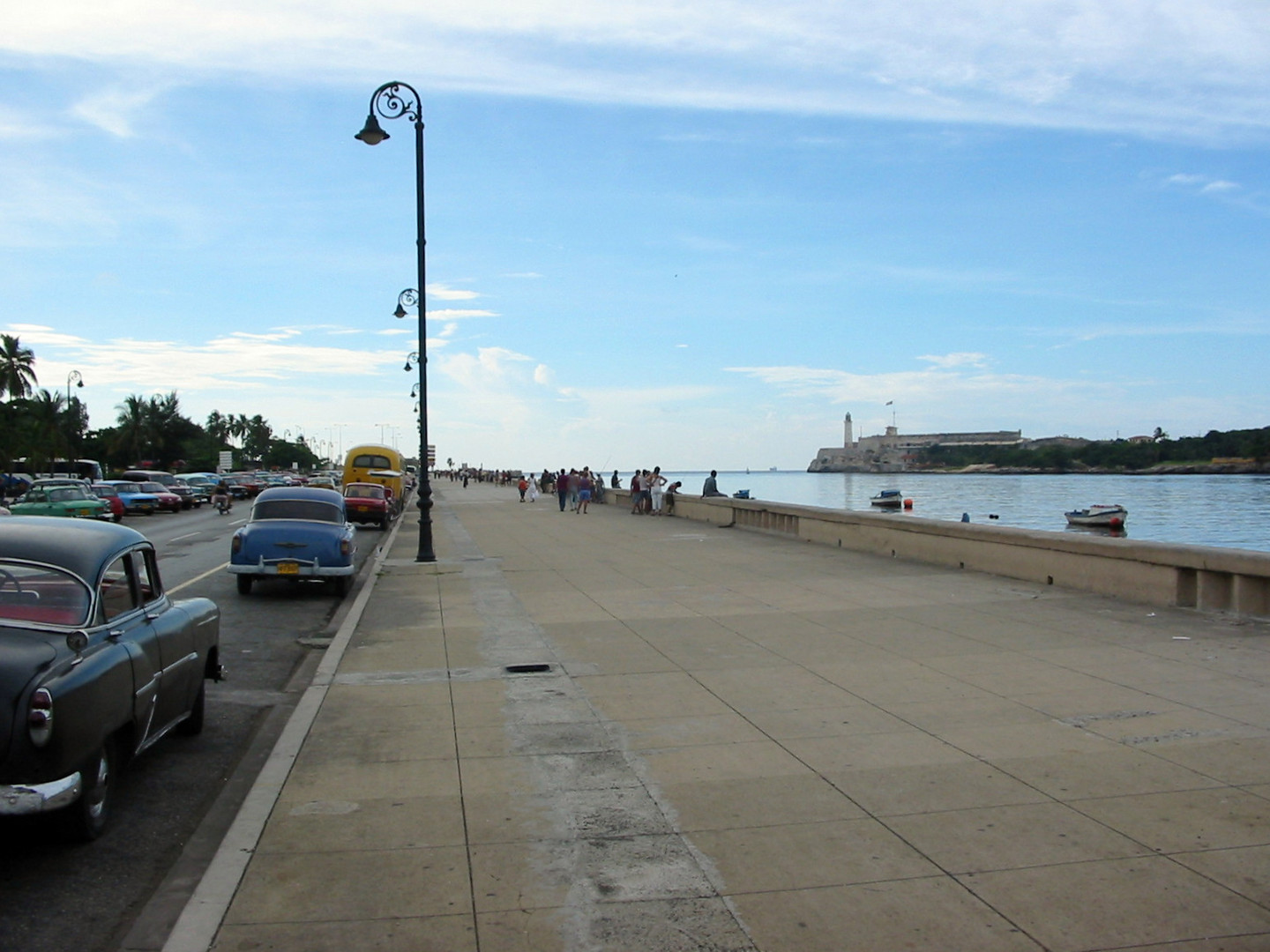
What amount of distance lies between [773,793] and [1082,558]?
29.3 feet

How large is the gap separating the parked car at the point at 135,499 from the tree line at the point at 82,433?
30.2 meters

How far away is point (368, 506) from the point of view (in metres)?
33.6

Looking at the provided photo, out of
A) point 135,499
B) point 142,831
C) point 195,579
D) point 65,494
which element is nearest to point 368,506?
point 65,494

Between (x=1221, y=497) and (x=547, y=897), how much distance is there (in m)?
118

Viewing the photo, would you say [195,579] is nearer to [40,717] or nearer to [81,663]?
[81,663]

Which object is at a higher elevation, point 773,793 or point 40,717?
point 40,717

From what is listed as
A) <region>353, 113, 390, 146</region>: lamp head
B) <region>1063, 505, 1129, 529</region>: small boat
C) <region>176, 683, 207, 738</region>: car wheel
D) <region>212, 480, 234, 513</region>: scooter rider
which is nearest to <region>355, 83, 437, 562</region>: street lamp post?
<region>353, 113, 390, 146</region>: lamp head

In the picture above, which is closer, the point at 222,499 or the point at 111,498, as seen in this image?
the point at 111,498

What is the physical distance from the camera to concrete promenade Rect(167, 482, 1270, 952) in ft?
13.8

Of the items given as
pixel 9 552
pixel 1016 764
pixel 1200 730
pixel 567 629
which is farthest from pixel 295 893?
pixel 567 629

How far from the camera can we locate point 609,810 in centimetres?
556

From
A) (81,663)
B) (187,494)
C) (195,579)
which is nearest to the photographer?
(81,663)

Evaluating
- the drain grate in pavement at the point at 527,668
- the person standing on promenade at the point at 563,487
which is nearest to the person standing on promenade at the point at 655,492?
the person standing on promenade at the point at 563,487

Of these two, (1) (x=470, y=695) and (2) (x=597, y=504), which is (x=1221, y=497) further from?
(1) (x=470, y=695)
